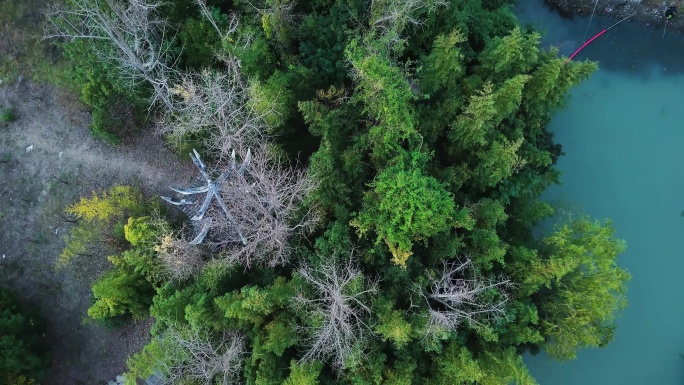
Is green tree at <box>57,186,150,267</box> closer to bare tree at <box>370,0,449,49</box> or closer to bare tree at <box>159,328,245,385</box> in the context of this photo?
bare tree at <box>159,328,245,385</box>

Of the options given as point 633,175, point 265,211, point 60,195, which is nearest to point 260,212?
point 265,211

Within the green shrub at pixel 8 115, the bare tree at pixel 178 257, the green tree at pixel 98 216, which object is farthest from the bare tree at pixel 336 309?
the green shrub at pixel 8 115

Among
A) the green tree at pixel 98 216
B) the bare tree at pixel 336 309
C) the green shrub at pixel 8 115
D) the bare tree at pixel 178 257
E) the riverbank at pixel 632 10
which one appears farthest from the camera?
the riverbank at pixel 632 10

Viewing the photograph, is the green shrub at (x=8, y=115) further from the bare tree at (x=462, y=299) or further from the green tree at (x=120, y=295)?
the bare tree at (x=462, y=299)

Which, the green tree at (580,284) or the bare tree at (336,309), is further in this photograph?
the green tree at (580,284)

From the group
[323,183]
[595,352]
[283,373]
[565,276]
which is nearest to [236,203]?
[323,183]

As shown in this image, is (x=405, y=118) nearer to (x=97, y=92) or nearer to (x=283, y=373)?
(x=283, y=373)

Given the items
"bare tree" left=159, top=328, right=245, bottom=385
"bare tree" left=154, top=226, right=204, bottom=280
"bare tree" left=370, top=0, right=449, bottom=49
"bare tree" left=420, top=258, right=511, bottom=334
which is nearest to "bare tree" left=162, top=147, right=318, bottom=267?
"bare tree" left=154, top=226, right=204, bottom=280

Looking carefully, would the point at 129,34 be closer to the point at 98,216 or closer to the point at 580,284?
the point at 98,216
